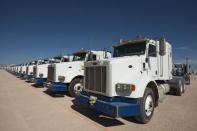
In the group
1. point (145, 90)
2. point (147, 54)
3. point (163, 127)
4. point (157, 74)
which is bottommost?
point (163, 127)

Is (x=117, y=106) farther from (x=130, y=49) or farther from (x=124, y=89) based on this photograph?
(x=130, y=49)

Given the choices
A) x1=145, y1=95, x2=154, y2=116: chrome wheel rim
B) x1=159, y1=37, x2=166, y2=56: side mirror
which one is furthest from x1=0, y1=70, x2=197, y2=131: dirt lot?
x1=159, y1=37, x2=166, y2=56: side mirror

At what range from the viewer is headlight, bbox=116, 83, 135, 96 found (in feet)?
18.5

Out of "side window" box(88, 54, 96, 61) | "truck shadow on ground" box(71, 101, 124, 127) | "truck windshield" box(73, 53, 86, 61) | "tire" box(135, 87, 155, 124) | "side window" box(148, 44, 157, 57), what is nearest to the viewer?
"tire" box(135, 87, 155, 124)

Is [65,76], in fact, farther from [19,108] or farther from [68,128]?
[68,128]

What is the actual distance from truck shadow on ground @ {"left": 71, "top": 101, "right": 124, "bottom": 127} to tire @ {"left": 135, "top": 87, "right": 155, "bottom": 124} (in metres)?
0.71

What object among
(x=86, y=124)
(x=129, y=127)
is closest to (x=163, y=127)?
(x=129, y=127)

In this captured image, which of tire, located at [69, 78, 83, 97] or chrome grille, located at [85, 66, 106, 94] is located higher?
chrome grille, located at [85, 66, 106, 94]

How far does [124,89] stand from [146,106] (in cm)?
118

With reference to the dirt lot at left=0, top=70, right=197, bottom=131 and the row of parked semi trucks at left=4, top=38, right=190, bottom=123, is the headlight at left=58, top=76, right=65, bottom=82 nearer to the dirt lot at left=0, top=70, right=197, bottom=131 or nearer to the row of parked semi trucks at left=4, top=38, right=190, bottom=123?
the dirt lot at left=0, top=70, right=197, bottom=131

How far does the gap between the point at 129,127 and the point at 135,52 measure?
301 centimetres

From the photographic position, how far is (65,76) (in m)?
10.7

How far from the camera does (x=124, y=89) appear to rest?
575 cm

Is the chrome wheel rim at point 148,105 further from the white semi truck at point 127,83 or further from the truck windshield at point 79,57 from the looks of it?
the truck windshield at point 79,57
